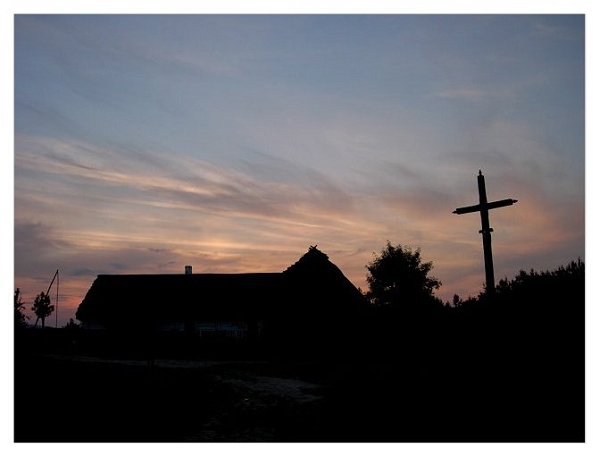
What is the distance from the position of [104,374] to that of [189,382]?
3.01m

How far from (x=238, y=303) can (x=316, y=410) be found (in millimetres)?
23323

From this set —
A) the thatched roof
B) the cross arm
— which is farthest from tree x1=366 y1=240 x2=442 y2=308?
the cross arm

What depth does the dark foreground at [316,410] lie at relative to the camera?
883 cm

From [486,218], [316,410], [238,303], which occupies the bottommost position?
[316,410]

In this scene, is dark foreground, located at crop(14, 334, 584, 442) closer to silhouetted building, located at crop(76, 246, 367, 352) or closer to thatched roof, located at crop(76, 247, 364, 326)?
silhouetted building, located at crop(76, 246, 367, 352)

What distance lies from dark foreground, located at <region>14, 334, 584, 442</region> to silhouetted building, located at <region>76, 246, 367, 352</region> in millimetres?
13483

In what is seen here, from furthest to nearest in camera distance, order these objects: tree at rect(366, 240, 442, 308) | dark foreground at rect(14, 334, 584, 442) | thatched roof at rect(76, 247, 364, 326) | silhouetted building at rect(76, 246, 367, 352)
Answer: tree at rect(366, 240, 442, 308) → thatched roof at rect(76, 247, 364, 326) → silhouetted building at rect(76, 246, 367, 352) → dark foreground at rect(14, 334, 584, 442)

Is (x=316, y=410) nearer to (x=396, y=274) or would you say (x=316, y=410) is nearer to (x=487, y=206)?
(x=487, y=206)

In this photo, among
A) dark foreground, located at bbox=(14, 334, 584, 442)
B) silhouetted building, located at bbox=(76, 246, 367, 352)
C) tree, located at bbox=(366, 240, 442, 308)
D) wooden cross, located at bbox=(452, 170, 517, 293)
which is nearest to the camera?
dark foreground, located at bbox=(14, 334, 584, 442)

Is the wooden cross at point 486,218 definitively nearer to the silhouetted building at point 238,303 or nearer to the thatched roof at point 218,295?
the silhouetted building at point 238,303

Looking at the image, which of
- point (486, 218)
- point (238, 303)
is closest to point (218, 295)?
point (238, 303)

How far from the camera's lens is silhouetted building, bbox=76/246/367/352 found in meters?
30.7

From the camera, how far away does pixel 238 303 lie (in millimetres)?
34844

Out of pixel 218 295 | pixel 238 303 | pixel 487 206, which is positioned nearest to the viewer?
pixel 487 206
